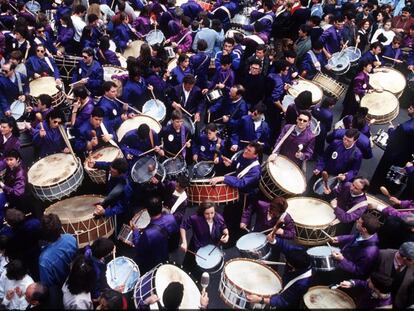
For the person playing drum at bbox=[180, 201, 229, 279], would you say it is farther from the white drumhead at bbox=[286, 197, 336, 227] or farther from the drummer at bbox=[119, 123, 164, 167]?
the drummer at bbox=[119, 123, 164, 167]

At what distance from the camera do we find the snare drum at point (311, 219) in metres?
5.82

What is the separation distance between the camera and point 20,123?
25.6ft

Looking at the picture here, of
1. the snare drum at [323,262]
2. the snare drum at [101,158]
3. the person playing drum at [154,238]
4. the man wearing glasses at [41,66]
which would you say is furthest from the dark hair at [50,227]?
the man wearing glasses at [41,66]

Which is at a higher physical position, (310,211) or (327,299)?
(310,211)

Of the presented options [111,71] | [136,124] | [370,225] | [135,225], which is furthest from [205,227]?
[111,71]

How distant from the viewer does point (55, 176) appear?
6113 millimetres

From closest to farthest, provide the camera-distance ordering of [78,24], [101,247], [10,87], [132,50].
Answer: [101,247] → [10,87] → [78,24] → [132,50]

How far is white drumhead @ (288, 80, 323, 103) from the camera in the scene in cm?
868

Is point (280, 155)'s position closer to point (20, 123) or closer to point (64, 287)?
point (64, 287)

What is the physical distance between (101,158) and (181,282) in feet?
8.78

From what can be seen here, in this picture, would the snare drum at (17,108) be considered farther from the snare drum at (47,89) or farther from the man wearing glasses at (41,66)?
Result: the man wearing glasses at (41,66)

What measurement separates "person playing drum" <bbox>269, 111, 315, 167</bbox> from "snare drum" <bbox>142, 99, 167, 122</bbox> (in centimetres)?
243

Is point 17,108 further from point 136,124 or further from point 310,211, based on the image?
point 310,211

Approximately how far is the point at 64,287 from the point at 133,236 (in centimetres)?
149
